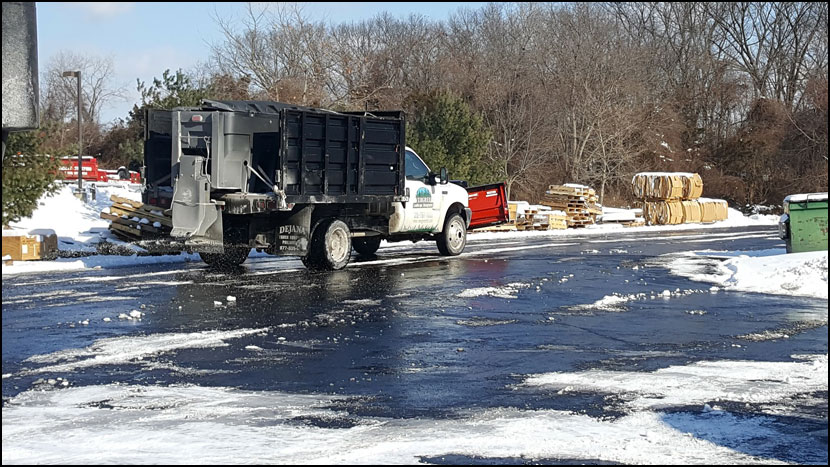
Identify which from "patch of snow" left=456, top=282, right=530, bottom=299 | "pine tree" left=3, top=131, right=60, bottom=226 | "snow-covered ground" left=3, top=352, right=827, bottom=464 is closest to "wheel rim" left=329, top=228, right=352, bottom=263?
"patch of snow" left=456, top=282, right=530, bottom=299

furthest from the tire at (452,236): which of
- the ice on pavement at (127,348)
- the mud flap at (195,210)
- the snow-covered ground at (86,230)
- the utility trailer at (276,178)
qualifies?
the ice on pavement at (127,348)

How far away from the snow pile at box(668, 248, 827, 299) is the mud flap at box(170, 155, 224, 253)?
863cm

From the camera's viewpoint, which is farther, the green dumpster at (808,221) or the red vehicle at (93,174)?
the red vehicle at (93,174)

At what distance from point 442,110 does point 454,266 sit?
18.8 m

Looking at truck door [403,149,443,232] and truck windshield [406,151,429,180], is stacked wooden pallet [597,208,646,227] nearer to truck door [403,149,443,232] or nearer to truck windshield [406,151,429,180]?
truck door [403,149,443,232]

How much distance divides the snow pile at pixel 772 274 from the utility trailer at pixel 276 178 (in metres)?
6.16

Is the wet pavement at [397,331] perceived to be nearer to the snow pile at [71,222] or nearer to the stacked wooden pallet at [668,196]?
the snow pile at [71,222]

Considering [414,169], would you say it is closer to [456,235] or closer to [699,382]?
[456,235]

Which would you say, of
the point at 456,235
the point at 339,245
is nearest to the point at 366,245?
the point at 456,235

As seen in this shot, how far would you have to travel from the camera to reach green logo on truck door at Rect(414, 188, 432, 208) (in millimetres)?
20078

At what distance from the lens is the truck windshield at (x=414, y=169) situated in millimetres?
20062

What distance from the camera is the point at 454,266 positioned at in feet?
62.7

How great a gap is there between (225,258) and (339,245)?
2.27 meters

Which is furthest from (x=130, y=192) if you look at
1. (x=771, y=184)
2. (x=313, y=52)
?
(x=771, y=184)
